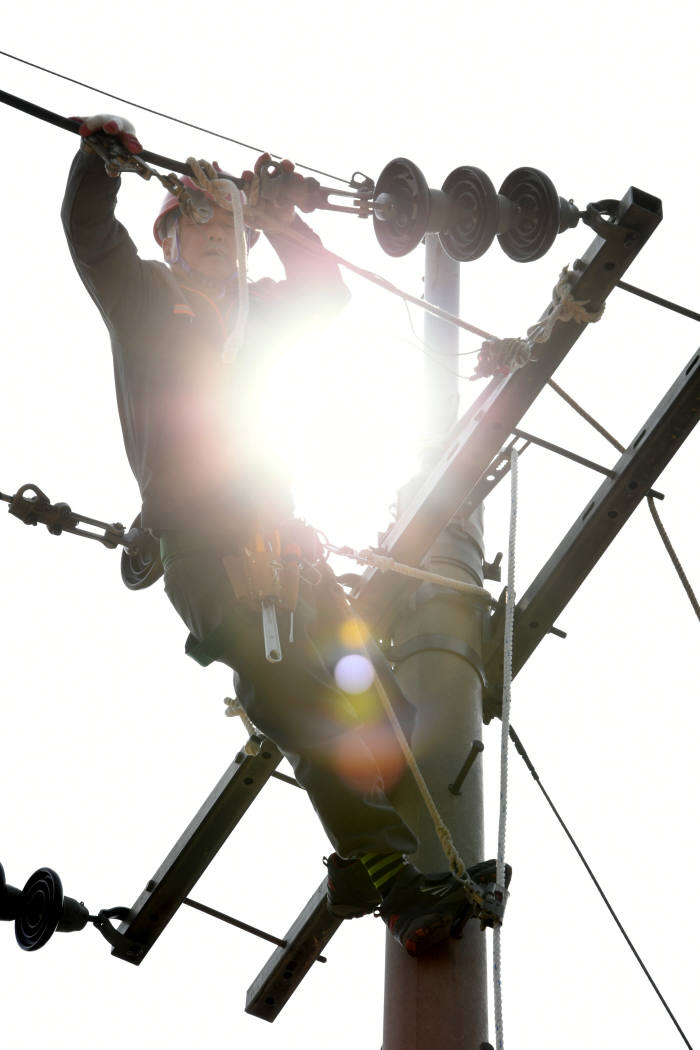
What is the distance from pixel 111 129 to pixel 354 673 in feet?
6.20

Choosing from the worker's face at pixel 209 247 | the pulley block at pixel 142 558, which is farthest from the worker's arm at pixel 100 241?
the pulley block at pixel 142 558

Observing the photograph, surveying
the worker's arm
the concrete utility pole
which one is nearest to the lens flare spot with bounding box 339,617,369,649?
the concrete utility pole

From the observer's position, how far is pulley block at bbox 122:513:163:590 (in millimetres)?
4914

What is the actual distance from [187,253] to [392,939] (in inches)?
94.7

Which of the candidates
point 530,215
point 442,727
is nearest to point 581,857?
point 442,727

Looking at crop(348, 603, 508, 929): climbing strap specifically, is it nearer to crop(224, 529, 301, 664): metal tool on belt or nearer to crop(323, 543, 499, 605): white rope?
crop(224, 529, 301, 664): metal tool on belt

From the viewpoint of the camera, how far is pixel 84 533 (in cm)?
482

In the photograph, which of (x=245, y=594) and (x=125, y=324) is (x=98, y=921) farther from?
(x=125, y=324)

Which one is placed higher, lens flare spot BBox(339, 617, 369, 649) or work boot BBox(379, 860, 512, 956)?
lens flare spot BBox(339, 617, 369, 649)

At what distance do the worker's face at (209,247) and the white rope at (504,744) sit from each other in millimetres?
1397

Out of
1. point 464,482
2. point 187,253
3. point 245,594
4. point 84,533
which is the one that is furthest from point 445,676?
point 187,253

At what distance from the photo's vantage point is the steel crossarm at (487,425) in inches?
178

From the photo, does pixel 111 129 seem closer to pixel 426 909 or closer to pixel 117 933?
pixel 426 909

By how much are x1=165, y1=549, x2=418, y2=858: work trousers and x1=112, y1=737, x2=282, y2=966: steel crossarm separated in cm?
132
